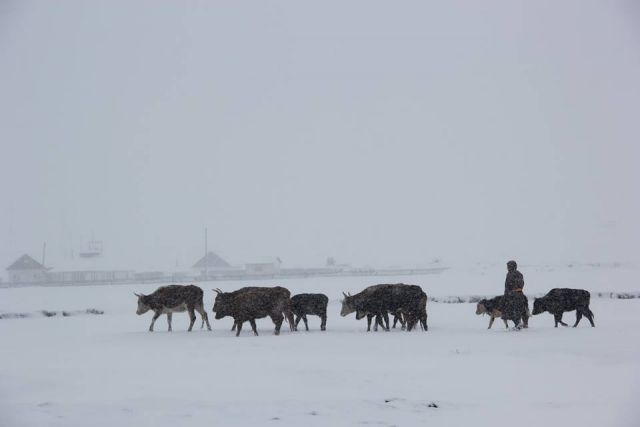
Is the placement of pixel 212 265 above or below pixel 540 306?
above

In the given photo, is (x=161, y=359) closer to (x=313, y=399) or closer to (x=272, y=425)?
(x=313, y=399)

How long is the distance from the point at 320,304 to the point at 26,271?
99.2 m

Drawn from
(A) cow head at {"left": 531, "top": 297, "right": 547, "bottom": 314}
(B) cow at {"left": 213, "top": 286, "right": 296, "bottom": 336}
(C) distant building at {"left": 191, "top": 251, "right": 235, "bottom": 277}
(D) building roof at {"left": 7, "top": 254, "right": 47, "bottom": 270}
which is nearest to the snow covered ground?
(B) cow at {"left": 213, "top": 286, "right": 296, "bottom": 336}

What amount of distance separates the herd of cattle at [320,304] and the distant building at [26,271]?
92.1 m

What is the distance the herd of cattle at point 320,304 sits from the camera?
18.2 metres

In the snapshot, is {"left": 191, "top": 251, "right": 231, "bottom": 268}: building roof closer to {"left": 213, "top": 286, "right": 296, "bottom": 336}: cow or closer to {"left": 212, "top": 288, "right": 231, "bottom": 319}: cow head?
{"left": 212, "top": 288, "right": 231, "bottom": 319}: cow head

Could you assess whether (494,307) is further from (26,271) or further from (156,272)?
(26,271)

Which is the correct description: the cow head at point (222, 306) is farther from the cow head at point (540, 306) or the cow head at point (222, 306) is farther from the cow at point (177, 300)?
the cow head at point (540, 306)

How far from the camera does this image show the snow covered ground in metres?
8.38

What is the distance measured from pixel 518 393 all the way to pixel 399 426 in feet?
8.39

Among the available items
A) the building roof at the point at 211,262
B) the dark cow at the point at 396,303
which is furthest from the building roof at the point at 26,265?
the dark cow at the point at 396,303

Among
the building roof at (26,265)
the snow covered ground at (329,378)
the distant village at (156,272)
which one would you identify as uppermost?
the building roof at (26,265)

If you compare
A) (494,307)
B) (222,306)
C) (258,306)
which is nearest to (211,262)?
(222,306)

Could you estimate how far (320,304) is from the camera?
783 inches
